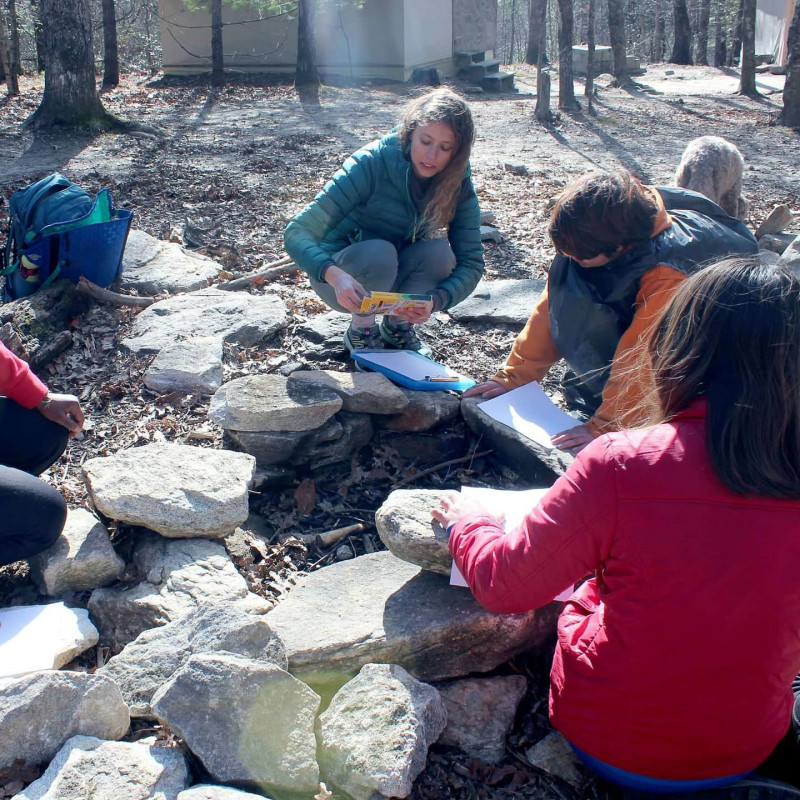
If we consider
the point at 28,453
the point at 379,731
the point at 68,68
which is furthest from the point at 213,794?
the point at 68,68

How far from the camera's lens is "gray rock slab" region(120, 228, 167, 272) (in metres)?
4.84

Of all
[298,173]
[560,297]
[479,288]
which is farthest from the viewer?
[298,173]

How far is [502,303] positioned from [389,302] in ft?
4.38

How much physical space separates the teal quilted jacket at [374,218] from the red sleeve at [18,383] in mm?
1364

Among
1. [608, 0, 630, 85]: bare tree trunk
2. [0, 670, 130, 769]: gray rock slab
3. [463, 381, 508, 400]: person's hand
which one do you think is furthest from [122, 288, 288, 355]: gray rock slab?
[608, 0, 630, 85]: bare tree trunk

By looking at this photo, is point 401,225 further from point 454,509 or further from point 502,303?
point 454,509

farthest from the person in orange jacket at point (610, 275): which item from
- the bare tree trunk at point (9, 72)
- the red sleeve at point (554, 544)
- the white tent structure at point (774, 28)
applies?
the white tent structure at point (774, 28)

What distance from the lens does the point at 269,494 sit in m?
3.13

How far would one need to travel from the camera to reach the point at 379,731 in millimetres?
1894

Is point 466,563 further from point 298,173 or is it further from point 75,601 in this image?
point 298,173

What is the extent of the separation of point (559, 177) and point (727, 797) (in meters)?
7.04

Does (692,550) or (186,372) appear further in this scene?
(186,372)

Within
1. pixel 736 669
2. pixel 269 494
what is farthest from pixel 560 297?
pixel 736 669

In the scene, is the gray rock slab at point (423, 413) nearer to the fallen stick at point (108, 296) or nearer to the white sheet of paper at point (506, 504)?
the white sheet of paper at point (506, 504)
